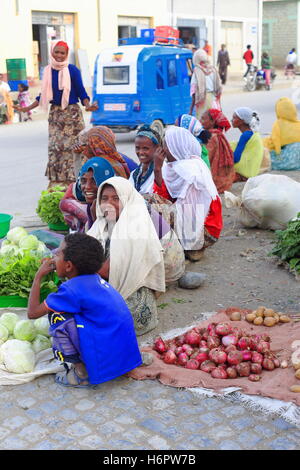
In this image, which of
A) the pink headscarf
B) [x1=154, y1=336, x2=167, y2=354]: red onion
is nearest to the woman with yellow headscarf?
the pink headscarf

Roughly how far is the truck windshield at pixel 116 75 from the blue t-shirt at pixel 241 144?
4884 mm

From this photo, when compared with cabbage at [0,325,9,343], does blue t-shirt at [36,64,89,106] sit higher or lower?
higher

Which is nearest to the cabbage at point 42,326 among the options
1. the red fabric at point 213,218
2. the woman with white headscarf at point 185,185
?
the woman with white headscarf at point 185,185

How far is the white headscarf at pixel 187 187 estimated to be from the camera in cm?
563

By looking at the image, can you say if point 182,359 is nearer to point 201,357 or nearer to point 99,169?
point 201,357

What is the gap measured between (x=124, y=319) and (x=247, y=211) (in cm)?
335

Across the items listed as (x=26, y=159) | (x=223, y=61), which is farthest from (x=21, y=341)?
(x=223, y=61)

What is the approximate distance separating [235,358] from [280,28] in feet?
133

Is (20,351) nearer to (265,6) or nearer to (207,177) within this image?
(207,177)

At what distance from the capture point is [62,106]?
798 cm

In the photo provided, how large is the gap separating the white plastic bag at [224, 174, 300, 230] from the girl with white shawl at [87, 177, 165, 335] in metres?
2.25

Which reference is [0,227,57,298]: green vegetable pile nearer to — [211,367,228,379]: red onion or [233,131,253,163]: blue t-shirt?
[211,367,228,379]: red onion

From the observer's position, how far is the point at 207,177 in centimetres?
572

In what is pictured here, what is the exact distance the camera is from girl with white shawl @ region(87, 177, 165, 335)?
14.0ft
